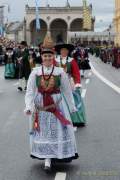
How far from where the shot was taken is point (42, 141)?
7.98 metres

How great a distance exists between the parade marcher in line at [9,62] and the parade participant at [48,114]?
20.3 metres

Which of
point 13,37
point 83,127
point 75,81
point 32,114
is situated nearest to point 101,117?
point 83,127

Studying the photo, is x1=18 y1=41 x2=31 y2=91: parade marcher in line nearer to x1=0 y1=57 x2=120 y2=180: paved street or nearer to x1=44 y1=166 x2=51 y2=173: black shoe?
x1=0 y1=57 x2=120 y2=180: paved street

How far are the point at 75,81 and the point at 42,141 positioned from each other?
3.14 metres

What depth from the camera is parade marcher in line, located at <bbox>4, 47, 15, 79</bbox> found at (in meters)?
28.5

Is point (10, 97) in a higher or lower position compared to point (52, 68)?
lower

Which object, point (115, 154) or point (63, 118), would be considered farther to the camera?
point (115, 154)

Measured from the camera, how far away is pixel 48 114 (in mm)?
8062

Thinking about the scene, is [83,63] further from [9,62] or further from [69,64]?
[69,64]

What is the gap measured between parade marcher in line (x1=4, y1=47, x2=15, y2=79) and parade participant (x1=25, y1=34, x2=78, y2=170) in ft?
66.5

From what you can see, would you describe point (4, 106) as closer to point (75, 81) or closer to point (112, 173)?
point (75, 81)

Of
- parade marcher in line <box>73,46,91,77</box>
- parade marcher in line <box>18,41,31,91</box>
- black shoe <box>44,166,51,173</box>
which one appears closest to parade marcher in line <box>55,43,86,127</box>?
black shoe <box>44,166,51,173</box>

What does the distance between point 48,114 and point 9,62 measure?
21.6 metres

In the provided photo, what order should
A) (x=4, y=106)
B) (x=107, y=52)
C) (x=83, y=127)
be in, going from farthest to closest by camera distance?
(x=107, y=52), (x=4, y=106), (x=83, y=127)
